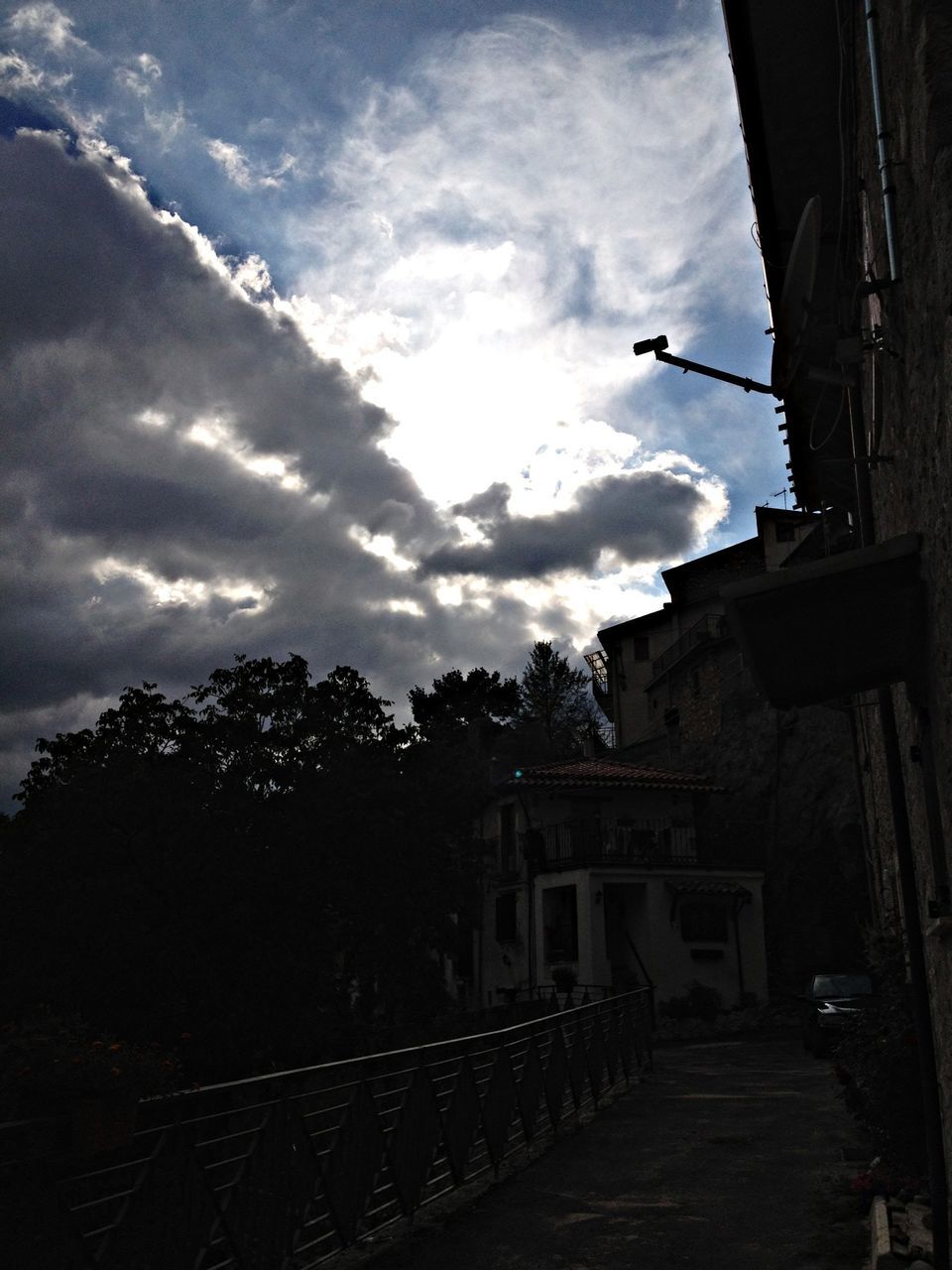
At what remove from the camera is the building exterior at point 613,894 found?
32656 millimetres

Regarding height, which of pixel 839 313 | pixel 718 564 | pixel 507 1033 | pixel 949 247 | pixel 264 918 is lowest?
pixel 507 1033

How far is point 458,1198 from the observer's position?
27.8 ft

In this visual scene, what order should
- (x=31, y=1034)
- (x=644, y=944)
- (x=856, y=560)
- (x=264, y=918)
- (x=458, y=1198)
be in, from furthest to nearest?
(x=644, y=944) → (x=264, y=918) → (x=458, y=1198) → (x=31, y=1034) → (x=856, y=560)

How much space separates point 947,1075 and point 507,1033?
5445 millimetres

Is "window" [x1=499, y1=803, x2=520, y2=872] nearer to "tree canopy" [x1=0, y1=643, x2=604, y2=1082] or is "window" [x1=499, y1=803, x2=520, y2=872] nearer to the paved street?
"tree canopy" [x1=0, y1=643, x2=604, y2=1082]

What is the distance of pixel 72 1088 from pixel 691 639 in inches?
1802

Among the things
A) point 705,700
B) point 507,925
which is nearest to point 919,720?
point 507,925

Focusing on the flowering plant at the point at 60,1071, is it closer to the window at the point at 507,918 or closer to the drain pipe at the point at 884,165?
the drain pipe at the point at 884,165

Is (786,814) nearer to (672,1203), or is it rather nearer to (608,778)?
(608,778)

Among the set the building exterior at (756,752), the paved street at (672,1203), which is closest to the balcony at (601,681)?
the building exterior at (756,752)

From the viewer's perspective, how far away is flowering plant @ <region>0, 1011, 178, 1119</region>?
178 inches

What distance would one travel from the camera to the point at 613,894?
3481 cm

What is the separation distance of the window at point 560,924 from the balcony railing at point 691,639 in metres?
14.9

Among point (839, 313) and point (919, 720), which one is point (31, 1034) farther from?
point (839, 313)
